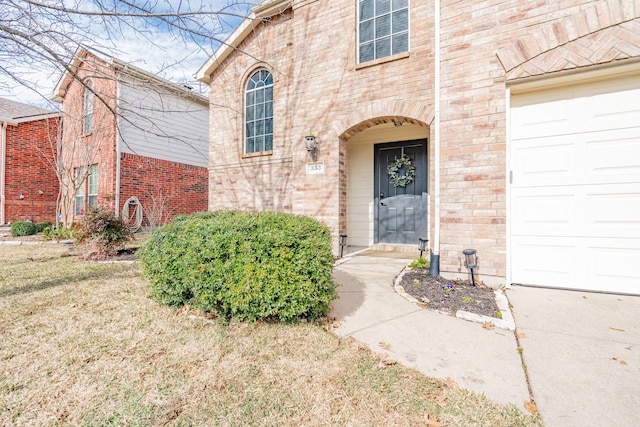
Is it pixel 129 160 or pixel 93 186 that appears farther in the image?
pixel 93 186

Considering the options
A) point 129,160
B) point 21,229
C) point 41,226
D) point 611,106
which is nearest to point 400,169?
point 611,106

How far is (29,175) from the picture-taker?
1197 centimetres

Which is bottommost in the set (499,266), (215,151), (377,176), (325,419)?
(325,419)

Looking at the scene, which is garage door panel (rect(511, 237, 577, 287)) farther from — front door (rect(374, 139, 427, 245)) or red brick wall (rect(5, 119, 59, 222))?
red brick wall (rect(5, 119, 59, 222))

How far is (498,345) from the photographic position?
2398 mm

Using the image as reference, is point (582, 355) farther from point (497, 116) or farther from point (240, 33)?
point (240, 33)

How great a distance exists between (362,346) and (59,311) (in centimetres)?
322

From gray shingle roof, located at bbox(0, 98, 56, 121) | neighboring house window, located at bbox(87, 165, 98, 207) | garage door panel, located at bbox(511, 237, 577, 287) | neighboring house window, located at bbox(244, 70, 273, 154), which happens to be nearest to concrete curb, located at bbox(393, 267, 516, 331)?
garage door panel, located at bbox(511, 237, 577, 287)

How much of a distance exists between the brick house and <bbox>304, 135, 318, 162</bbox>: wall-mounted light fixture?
74mm

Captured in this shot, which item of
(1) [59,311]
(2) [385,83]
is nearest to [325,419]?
(1) [59,311]

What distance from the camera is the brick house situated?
3512mm

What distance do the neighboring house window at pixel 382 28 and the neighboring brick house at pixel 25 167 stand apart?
11.9 metres

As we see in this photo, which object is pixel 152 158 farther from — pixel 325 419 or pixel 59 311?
pixel 325 419

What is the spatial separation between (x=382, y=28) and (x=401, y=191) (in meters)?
3.30
